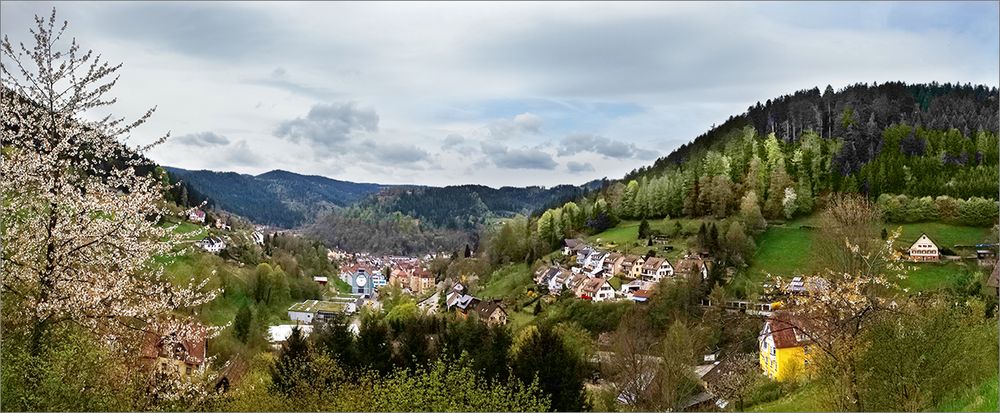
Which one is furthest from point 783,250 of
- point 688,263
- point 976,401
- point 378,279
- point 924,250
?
point 378,279

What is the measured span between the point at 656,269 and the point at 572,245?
55.2 ft

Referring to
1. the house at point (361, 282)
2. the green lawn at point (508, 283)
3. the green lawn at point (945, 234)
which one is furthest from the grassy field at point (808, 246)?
the house at point (361, 282)

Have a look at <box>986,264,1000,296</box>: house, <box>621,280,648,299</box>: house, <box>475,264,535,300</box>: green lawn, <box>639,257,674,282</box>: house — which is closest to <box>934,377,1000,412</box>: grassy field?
<box>986,264,1000,296</box>: house

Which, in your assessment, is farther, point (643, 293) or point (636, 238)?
point (636, 238)

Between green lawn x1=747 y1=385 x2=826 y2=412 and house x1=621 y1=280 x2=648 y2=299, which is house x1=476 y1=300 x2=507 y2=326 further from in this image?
green lawn x1=747 y1=385 x2=826 y2=412

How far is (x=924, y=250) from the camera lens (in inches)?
2434

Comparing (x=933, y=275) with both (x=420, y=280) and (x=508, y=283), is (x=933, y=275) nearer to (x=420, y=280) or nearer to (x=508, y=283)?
(x=508, y=283)

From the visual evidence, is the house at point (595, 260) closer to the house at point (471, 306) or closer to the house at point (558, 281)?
the house at point (558, 281)

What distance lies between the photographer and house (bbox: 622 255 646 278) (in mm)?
67625

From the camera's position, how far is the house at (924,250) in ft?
202

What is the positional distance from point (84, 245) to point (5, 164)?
1.77 meters

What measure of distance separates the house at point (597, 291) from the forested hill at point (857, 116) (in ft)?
144

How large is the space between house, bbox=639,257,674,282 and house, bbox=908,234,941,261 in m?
A: 20.2

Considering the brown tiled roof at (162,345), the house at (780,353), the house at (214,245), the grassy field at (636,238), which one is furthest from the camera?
the house at (214,245)
